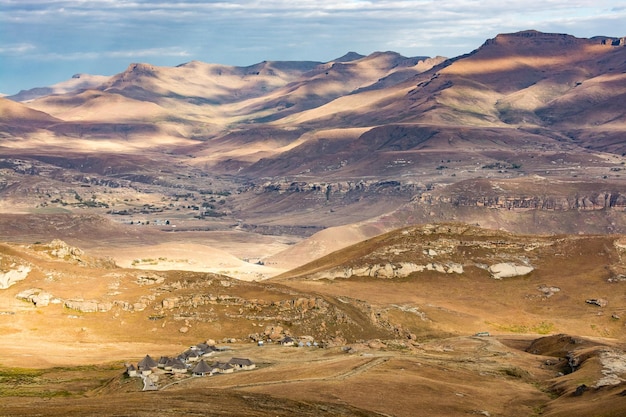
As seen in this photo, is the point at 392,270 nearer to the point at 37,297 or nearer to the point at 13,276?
the point at 37,297

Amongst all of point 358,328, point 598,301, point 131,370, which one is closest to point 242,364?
point 131,370

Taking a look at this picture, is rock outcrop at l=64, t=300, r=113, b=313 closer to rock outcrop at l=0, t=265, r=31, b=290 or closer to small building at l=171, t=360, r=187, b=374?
rock outcrop at l=0, t=265, r=31, b=290

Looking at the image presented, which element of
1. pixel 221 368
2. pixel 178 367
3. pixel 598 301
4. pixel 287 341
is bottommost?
pixel 598 301

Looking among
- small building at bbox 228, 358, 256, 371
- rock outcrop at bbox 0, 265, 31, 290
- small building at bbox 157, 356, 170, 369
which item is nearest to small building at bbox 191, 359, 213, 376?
small building at bbox 228, 358, 256, 371

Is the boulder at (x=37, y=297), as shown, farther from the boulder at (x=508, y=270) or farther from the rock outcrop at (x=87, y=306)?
the boulder at (x=508, y=270)

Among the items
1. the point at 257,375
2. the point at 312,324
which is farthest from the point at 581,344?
the point at 257,375
